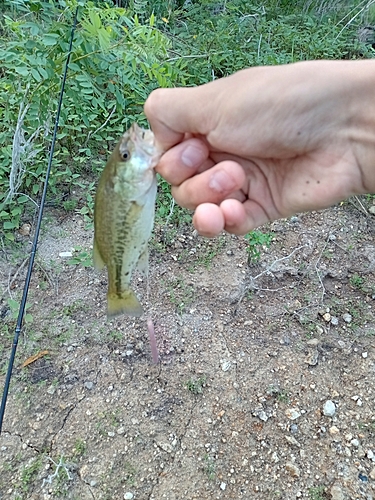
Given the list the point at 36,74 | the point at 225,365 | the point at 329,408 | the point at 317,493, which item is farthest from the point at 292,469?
the point at 36,74

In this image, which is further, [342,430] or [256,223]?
[342,430]

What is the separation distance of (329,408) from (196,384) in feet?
2.39

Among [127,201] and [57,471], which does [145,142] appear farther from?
[57,471]

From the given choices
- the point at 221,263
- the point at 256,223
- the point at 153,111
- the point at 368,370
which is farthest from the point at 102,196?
the point at 368,370

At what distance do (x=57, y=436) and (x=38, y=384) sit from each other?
31 centimetres

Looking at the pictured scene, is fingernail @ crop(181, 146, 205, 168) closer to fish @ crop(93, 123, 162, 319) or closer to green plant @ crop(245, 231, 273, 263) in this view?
fish @ crop(93, 123, 162, 319)

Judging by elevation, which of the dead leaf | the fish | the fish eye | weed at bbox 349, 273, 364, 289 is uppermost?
the fish eye

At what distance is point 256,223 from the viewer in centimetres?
210

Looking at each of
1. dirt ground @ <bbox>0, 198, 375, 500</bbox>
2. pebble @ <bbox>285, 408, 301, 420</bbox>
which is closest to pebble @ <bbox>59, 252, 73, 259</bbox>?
dirt ground @ <bbox>0, 198, 375, 500</bbox>

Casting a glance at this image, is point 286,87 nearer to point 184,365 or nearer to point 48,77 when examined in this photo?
point 48,77

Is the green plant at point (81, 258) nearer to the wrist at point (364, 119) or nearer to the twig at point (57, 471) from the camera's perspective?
the twig at point (57, 471)

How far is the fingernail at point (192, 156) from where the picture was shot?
1.79 metres

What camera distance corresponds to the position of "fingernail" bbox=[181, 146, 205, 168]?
1.79 metres

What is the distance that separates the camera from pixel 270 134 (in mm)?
1783
